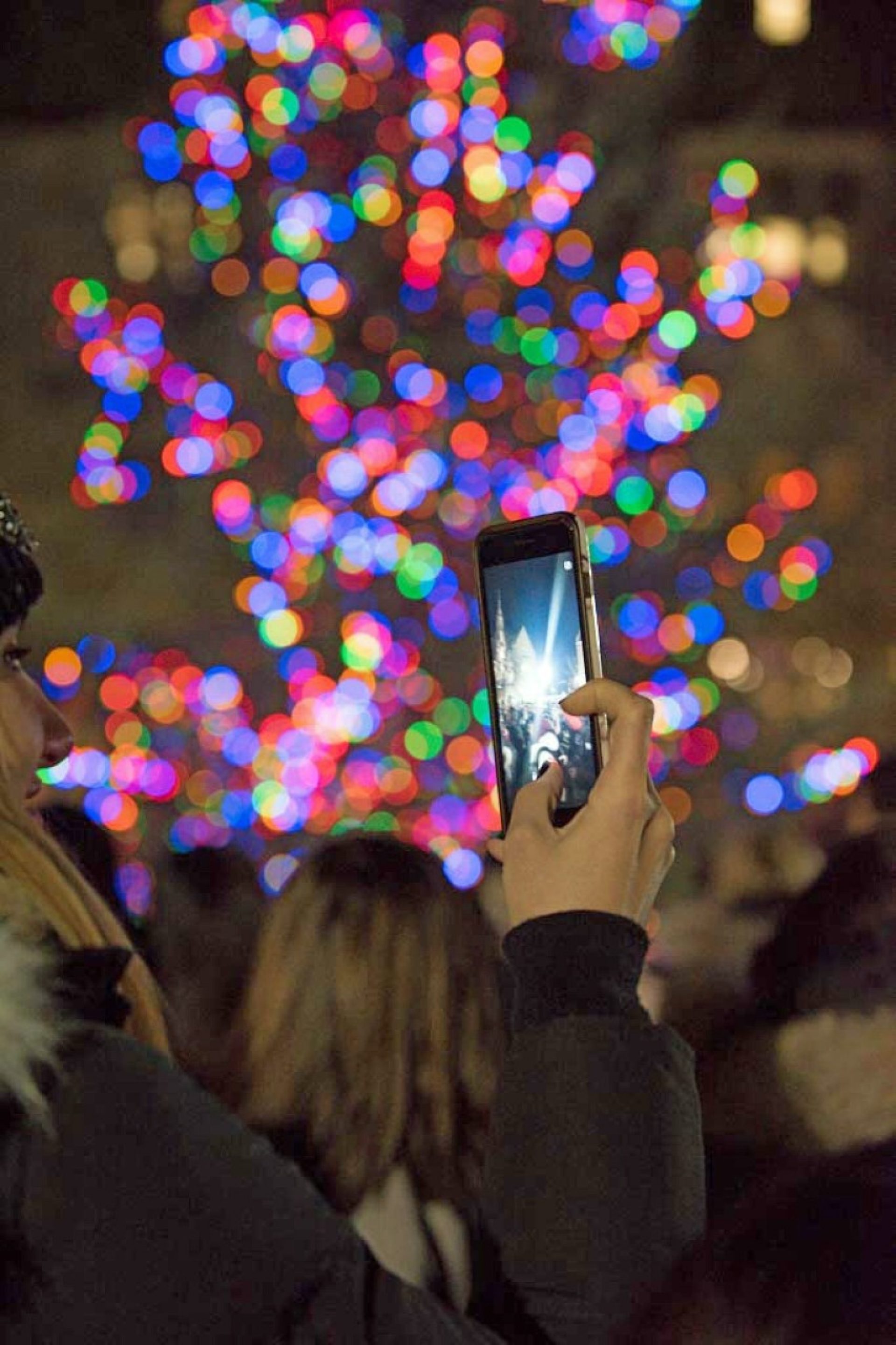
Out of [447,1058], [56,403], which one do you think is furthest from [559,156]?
[447,1058]

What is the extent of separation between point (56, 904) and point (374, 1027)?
1.12 m

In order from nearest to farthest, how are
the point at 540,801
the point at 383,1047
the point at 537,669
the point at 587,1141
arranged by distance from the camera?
1. the point at 587,1141
2. the point at 540,801
3. the point at 537,669
4. the point at 383,1047

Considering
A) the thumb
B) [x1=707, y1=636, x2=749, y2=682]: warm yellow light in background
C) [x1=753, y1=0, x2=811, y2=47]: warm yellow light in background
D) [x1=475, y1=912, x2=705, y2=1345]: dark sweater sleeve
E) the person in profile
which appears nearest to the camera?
[x1=475, y1=912, x2=705, y2=1345]: dark sweater sleeve

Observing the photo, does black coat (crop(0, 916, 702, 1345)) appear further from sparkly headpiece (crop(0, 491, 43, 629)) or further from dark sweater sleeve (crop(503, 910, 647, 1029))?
sparkly headpiece (crop(0, 491, 43, 629))

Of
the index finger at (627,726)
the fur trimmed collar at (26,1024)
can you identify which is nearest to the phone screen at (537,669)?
the index finger at (627,726)

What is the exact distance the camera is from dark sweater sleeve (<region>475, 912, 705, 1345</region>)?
728 millimetres

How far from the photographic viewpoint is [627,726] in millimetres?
807

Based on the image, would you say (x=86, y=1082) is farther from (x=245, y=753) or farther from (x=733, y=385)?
(x=733, y=385)

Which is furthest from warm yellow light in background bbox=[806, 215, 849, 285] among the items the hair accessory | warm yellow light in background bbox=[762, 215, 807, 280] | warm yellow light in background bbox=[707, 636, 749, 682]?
the hair accessory

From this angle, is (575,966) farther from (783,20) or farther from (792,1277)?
(783,20)

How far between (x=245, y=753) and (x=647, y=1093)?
4.07 meters

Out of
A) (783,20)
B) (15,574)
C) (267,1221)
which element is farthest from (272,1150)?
(783,20)

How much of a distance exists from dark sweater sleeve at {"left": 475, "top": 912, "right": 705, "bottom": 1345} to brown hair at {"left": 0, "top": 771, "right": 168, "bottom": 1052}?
174 mm

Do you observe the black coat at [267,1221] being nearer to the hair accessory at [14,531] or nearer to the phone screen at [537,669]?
the phone screen at [537,669]
